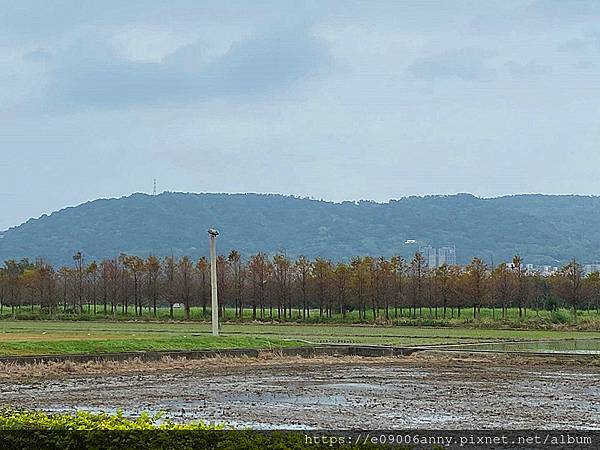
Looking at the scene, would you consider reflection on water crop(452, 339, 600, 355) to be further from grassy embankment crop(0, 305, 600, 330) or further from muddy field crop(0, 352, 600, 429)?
grassy embankment crop(0, 305, 600, 330)

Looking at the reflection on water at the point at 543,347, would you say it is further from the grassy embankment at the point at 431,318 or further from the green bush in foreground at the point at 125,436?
the green bush in foreground at the point at 125,436

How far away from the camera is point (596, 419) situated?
18.1 metres

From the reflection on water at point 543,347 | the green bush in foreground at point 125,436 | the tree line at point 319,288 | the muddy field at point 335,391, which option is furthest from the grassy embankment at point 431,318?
the green bush in foreground at point 125,436

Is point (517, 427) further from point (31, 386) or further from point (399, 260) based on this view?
point (399, 260)

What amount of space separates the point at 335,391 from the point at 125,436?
46.7 ft

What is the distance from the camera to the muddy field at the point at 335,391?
18281 millimetres

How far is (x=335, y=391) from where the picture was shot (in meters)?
24.0

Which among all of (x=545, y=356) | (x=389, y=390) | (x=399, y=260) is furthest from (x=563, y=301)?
(x=389, y=390)

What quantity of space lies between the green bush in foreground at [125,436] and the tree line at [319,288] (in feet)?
223

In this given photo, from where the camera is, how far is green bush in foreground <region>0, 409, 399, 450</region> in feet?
32.2

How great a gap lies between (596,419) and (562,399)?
4.03 meters

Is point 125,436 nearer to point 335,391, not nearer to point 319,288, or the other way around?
point 335,391

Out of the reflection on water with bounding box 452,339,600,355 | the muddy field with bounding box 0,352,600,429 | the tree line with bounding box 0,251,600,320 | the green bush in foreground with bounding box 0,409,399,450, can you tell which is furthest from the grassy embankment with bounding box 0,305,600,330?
the green bush in foreground with bounding box 0,409,399,450

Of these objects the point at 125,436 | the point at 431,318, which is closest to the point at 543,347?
the point at 431,318
